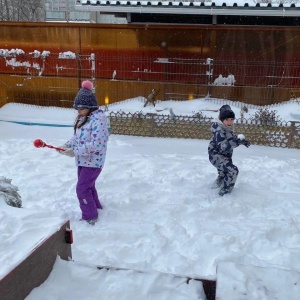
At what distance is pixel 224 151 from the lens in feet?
16.5

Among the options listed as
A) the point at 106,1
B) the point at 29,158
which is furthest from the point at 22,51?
the point at 29,158

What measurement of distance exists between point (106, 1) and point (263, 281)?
27.9ft

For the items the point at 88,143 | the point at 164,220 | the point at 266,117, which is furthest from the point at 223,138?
the point at 266,117

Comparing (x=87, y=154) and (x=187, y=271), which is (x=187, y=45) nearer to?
(x=87, y=154)

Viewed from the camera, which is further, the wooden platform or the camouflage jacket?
the camouflage jacket

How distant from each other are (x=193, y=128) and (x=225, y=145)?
11.7 feet

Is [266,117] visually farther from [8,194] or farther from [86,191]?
[8,194]

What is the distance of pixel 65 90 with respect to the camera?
10.9 metres

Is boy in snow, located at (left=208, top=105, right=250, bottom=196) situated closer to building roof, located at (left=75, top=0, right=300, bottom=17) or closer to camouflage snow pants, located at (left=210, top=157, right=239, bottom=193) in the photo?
camouflage snow pants, located at (left=210, top=157, right=239, bottom=193)

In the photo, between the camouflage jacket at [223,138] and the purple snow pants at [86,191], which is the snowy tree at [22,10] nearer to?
the camouflage jacket at [223,138]

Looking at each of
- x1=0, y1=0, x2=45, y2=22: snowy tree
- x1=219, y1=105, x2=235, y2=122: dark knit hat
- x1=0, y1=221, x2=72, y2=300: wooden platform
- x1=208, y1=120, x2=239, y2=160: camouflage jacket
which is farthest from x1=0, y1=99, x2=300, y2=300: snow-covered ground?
x1=0, y1=0, x2=45, y2=22: snowy tree

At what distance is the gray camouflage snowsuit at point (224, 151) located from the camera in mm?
4965

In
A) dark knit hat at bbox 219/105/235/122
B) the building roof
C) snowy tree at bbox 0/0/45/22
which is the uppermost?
snowy tree at bbox 0/0/45/22

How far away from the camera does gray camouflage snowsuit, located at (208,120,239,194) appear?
496 centimetres
